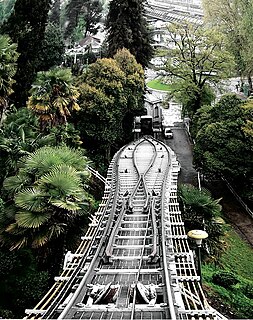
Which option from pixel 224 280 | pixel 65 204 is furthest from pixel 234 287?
pixel 65 204

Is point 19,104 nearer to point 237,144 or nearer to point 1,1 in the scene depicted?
point 237,144

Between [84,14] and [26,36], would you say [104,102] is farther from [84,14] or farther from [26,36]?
[84,14]

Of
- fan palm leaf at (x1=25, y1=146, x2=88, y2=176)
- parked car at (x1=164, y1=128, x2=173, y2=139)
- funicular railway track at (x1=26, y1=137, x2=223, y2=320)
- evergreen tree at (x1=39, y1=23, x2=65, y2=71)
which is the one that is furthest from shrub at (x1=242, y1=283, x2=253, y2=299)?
evergreen tree at (x1=39, y1=23, x2=65, y2=71)

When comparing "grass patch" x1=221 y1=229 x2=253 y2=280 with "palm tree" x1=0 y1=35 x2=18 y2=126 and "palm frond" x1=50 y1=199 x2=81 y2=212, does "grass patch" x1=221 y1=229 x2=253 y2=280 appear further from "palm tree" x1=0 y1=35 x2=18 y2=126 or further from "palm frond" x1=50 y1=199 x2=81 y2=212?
"palm tree" x1=0 y1=35 x2=18 y2=126

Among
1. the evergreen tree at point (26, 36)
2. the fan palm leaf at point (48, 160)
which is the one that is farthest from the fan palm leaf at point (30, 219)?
the evergreen tree at point (26, 36)

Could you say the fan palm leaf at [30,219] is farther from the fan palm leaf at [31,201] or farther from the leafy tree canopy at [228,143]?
the leafy tree canopy at [228,143]
